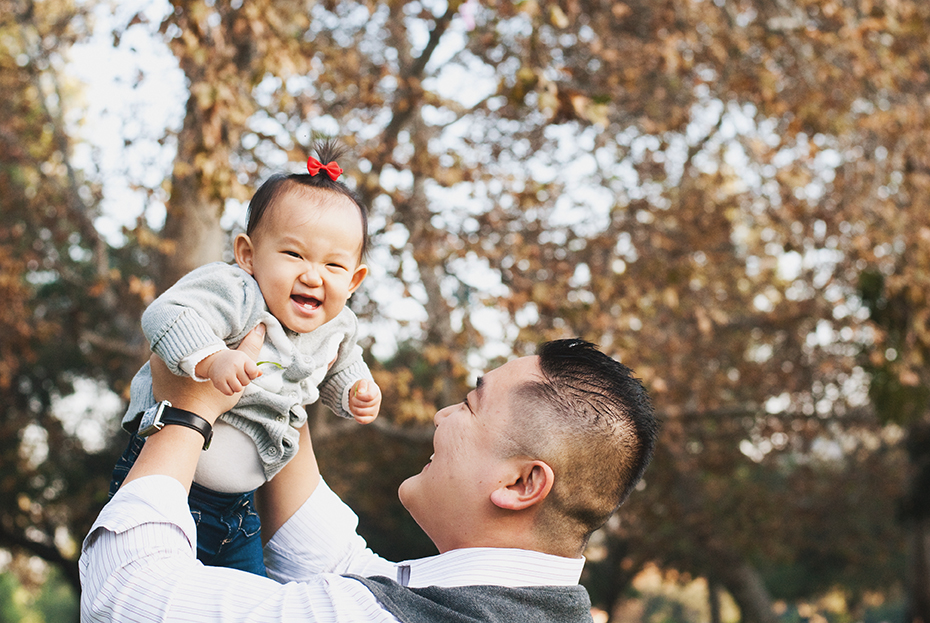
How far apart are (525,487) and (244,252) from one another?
91cm

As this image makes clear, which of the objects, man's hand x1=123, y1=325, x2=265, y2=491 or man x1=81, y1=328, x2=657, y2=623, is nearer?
man x1=81, y1=328, x2=657, y2=623

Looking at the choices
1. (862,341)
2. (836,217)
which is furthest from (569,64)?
(862,341)

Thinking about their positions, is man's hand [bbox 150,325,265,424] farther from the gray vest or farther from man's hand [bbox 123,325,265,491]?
the gray vest

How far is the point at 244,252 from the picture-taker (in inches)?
81.4

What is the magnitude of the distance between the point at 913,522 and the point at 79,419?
1659 centimetres

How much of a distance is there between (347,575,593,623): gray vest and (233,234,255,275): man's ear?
82 cm

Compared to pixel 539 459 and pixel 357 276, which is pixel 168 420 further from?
pixel 539 459

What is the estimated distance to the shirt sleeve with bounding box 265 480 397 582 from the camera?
2.16m

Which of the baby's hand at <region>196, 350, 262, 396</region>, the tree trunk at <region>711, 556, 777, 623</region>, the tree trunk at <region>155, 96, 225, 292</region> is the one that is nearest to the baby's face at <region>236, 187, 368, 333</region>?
the baby's hand at <region>196, 350, 262, 396</region>

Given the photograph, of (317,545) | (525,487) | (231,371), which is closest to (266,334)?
(231,371)

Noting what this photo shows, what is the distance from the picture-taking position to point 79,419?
→ 18328 mm

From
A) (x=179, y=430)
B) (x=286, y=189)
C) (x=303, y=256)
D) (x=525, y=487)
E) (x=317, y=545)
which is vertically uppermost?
(x=286, y=189)

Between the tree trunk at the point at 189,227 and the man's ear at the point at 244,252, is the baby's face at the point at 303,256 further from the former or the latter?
the tree trunk at the point at 189,227

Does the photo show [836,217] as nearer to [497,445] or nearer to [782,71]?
[782,71]
